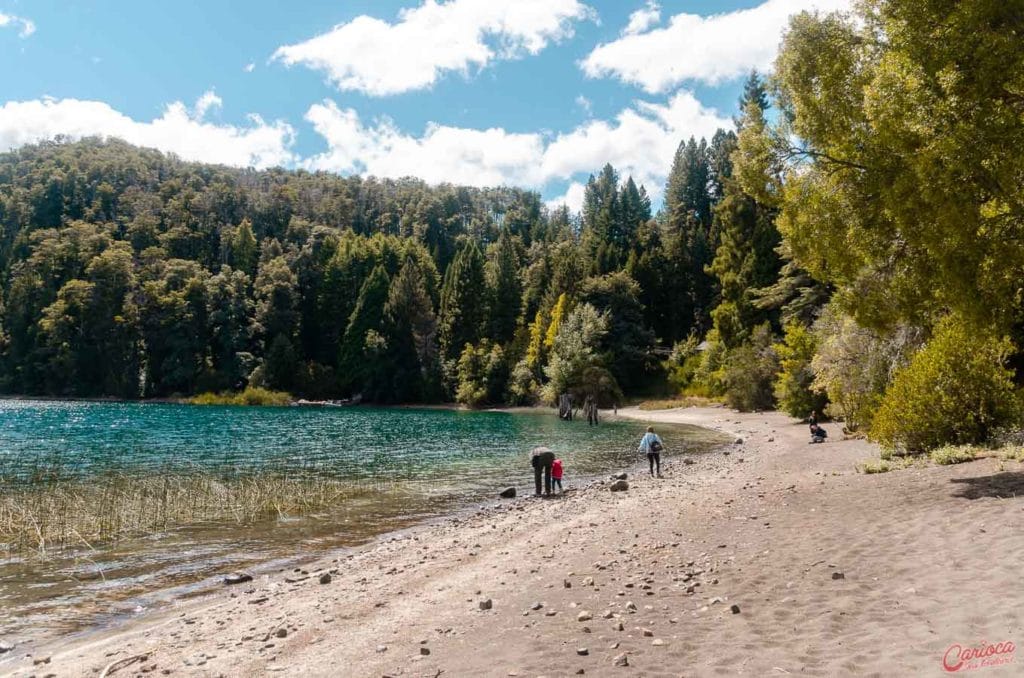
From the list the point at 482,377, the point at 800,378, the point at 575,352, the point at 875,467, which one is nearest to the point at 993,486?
the point at 875,467

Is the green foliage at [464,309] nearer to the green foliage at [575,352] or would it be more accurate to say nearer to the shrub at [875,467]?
the green foliage at [575,352]

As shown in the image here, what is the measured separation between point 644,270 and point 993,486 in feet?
250

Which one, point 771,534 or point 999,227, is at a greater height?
point 999,227

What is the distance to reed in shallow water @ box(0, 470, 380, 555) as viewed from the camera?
1462 centimetres

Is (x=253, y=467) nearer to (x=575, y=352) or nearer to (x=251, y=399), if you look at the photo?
(x=575, y=352)

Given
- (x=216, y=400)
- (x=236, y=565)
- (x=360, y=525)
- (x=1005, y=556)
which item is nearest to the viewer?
(x=1005, y=556)

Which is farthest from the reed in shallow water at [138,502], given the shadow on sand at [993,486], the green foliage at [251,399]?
the green foliage at [251,399]

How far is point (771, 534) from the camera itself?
9.82m

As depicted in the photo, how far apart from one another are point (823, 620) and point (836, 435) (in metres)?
25.5

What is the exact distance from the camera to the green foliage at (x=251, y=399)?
290 feet

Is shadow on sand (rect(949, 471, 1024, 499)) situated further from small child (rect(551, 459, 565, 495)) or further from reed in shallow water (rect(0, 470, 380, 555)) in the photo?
reed in shallow water (rect(0, 470, 380, 555))

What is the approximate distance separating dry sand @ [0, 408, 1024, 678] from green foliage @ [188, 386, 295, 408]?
80.8 m

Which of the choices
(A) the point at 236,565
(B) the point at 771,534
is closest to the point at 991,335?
(B) the point at 771,534

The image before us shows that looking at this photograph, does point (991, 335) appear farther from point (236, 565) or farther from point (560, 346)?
point (560, 346)
